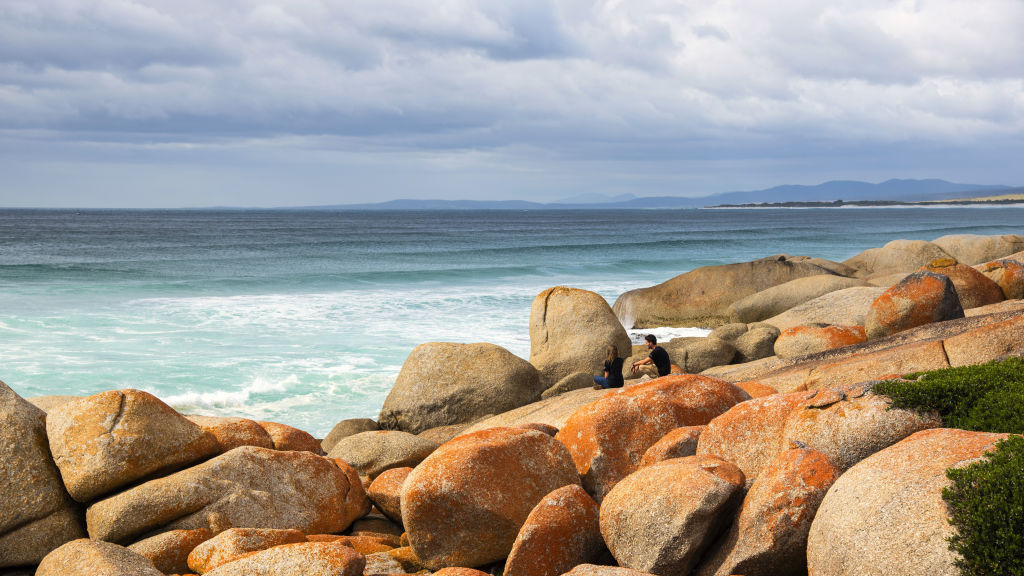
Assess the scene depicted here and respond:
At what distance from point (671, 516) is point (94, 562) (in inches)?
185

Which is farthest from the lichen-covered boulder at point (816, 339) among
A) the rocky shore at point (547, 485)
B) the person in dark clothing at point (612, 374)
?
the person in dark clothing at point (612, 374)

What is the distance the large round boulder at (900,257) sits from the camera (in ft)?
102

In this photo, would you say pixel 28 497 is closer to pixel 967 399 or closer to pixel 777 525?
pixel 777 525

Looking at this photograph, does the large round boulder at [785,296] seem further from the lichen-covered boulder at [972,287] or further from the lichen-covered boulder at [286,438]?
the lichen-covered boulder at [286,438]

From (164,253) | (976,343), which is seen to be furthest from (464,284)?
(976,343)

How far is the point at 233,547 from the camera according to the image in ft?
21.5

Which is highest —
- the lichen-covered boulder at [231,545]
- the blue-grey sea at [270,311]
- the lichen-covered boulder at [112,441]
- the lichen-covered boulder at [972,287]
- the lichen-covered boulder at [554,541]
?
the lichen-covered boulder at [972,287]

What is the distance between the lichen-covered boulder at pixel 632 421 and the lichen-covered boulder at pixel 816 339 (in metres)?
6.56

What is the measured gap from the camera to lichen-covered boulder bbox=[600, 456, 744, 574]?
18.4 ft

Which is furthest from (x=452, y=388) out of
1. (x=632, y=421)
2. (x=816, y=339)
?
(x=816, y=339)

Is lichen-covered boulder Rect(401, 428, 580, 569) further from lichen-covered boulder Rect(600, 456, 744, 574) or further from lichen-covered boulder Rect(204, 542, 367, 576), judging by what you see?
lichen-covered boulder Rect(600, 456, 744, 574)

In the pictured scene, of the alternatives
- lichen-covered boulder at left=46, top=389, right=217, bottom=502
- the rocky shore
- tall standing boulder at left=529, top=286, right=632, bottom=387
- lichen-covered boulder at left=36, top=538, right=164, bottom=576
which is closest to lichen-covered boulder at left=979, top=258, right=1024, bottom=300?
the rocky shore

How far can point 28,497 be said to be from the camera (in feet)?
24.7

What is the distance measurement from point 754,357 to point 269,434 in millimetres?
11430
